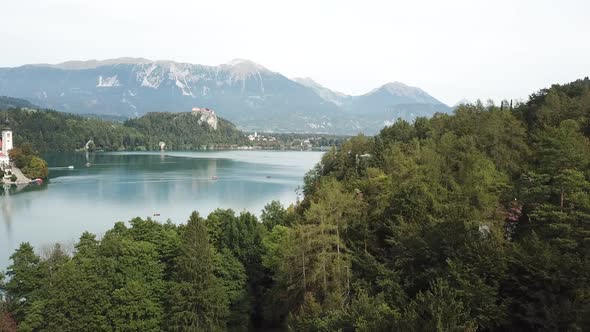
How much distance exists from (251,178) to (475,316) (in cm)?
4037

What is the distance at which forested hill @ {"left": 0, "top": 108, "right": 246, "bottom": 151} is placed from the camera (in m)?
78.1

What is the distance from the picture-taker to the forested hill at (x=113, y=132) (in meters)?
78.1

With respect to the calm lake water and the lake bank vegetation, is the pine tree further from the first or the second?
the lake bank vegetation

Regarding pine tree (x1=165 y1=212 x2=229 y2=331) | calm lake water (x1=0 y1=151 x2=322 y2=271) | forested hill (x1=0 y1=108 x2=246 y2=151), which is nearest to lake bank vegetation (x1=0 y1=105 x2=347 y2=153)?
forested hill (x1=0 y1=108 x2=246 y2=151)

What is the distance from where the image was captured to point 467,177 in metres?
13.3

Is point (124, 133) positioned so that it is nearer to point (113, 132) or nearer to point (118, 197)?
point (113, 132)

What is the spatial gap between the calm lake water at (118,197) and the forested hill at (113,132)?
2581 cm

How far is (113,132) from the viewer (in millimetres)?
90812

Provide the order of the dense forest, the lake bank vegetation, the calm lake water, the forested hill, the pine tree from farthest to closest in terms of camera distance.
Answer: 1. the lake bank vegetation
2. the forested hill
3. the calm lake water
4. the pine tree
5. the dense forest

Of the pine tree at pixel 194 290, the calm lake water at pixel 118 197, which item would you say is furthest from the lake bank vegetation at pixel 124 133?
the pine tree at pixel 194 290

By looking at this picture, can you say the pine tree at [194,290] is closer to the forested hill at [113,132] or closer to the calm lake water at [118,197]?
the calm lake water at [118,197]

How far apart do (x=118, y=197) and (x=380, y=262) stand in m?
27.5

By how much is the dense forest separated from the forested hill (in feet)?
206

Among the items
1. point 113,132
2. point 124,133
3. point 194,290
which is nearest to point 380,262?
point 194,290
